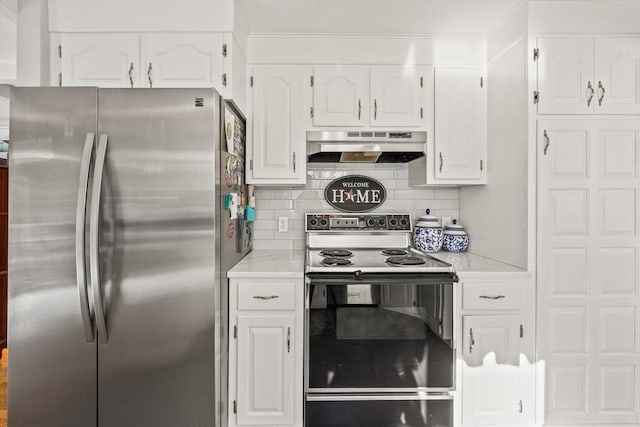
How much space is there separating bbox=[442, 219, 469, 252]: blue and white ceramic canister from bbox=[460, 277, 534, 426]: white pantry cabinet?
0.62 meters

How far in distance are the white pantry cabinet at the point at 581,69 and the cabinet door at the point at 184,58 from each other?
1723mm

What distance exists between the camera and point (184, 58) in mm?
1949

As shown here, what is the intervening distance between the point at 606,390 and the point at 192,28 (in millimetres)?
2897

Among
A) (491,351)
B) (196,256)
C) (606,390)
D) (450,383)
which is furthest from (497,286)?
(196,256)

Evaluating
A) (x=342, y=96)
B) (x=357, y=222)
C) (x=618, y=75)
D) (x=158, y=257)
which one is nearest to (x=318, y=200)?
(x=357, y=222)

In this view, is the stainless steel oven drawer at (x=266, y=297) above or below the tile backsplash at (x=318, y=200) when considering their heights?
below

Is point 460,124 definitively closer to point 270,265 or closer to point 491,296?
point 491,296

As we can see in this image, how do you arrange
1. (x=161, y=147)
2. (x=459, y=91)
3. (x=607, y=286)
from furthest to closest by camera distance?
1. (x=459, y=91)
2. (x=607, y=286)
3. (x=161, y=147)

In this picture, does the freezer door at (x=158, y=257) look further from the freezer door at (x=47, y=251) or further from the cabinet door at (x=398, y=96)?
the cabinet door at (x=398, y=96)

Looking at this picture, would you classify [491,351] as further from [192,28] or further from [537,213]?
[192,28]

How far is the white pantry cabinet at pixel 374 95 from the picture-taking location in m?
2.33

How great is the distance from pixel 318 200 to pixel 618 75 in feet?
6.14

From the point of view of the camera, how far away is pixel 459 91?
7.66ft

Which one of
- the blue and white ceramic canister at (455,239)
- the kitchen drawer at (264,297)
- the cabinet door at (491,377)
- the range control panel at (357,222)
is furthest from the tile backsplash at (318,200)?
the cabinet door at (491,377)
